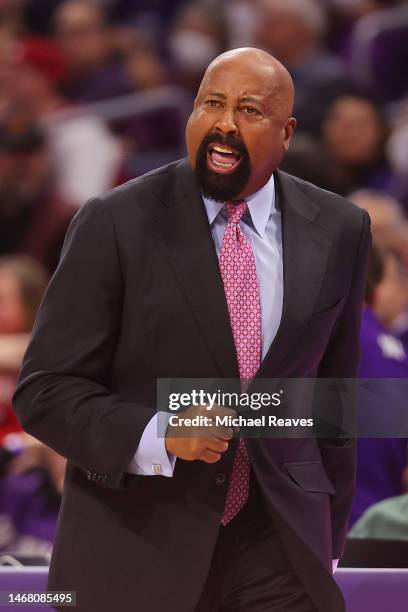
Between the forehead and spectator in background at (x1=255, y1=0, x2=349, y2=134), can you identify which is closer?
the forehead

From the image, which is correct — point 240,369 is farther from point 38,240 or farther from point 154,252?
point 38,240

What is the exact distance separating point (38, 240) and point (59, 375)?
12.2 feet

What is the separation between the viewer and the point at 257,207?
206cm

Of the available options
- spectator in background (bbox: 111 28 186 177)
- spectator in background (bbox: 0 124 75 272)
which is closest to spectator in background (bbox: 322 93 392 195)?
spectator in background (bbox: 111 28 186 177)

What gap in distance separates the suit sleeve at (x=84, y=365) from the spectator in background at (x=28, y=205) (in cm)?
363

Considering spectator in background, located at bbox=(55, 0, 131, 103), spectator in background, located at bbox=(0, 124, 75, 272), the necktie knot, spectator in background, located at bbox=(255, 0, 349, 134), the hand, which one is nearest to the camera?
the hand

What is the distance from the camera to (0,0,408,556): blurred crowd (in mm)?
4070

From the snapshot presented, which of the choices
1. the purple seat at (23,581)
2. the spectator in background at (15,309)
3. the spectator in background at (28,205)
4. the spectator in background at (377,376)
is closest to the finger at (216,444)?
the purple seat at (23,581)

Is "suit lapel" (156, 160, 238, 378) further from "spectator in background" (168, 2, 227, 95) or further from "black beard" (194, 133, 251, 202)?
"spectator in background" (168, 2, 227, 95)

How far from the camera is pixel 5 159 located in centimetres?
556

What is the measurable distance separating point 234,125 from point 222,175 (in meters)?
0.08

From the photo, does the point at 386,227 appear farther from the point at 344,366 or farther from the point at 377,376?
the point at 344,366

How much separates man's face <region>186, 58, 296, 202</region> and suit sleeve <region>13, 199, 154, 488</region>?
0.18 m

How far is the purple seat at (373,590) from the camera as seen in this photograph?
8.28 feet
